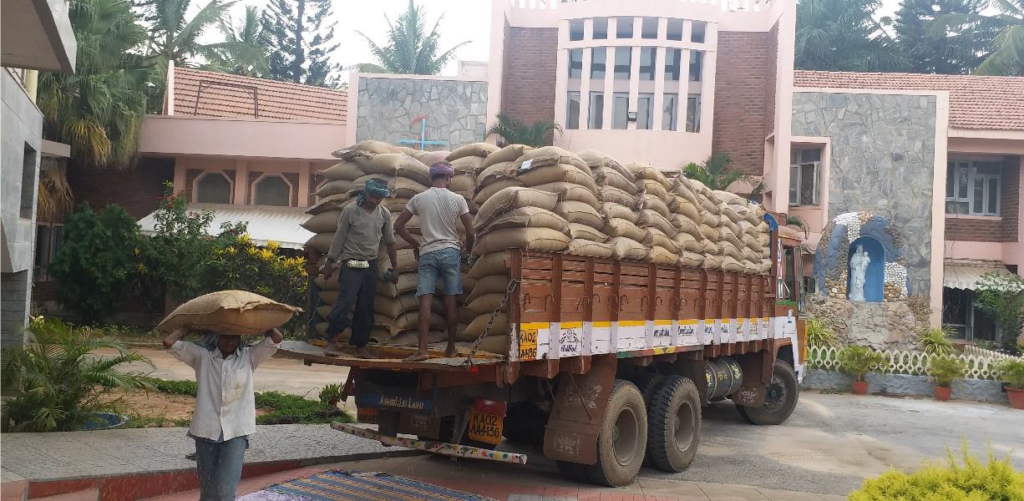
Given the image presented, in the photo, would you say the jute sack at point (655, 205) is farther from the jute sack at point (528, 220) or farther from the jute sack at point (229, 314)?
the jute sack at point (229, 314)

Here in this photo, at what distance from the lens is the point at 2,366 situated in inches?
320

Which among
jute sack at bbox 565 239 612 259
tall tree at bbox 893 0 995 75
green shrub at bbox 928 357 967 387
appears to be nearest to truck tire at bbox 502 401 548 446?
jute sack at bbox 565 239 612 259

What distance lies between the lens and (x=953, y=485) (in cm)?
417

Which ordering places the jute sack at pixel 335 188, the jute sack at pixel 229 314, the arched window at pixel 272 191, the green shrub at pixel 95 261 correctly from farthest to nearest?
the arched window at pixel 272 191, the green shrub at pixel 95 261, the jute sack at pixel 335 188, the jute sack at pixel 229 314

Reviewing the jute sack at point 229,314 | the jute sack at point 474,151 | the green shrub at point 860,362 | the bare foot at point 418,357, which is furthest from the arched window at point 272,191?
the jute sack at point 229,314

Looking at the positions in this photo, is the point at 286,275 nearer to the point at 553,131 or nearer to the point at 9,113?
the point at 553,131

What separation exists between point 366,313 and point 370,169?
1439mm

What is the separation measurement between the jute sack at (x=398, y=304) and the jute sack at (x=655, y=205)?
7.19 feet

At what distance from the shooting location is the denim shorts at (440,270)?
6422 mm

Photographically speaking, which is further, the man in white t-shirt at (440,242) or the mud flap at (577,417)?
the mud flap at (577,417)

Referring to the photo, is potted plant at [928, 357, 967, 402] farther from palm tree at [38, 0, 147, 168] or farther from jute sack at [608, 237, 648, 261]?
palm tree at [38, 0, 147, 168]

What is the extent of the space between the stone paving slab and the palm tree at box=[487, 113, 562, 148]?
448 inches

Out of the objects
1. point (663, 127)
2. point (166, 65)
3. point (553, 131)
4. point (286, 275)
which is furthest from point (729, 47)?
point (166, 65)

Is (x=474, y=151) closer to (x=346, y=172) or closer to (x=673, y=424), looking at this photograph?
(x=346, y=172)
